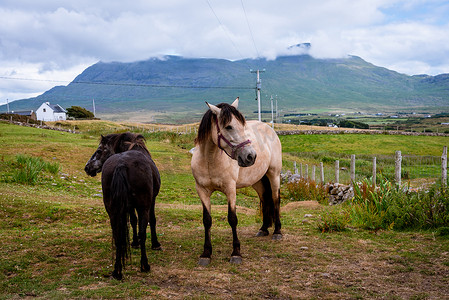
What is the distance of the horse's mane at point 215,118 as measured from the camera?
19.2 feet

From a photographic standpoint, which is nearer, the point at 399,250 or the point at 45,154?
the point at 399,250

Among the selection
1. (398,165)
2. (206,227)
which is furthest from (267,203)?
(398,165)

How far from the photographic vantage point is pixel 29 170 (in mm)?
13852

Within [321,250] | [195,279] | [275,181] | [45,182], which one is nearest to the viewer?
[195,279]

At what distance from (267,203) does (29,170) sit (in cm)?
1014

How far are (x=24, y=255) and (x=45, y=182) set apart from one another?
Answer: 8.83 meters

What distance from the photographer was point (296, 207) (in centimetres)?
1255

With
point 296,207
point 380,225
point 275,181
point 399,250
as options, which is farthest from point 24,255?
point 296,207

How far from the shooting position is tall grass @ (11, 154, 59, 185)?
1349 cm

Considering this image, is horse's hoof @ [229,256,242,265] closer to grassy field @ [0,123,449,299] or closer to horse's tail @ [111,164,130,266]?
grassy field @ [0,123,449,299]

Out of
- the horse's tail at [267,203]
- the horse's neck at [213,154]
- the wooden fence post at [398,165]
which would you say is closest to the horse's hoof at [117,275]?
the horse's neck at [213,154]

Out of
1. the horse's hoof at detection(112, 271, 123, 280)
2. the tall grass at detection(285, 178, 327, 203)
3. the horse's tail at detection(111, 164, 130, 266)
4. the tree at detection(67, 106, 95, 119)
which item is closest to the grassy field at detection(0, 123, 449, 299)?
the horse's hoof at detection(112, 271, 123, 280)

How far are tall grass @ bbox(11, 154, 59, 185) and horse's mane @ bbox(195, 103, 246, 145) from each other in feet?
33.1

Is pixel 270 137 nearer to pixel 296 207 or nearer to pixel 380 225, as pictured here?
pixel 380 225
